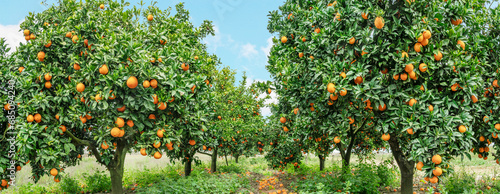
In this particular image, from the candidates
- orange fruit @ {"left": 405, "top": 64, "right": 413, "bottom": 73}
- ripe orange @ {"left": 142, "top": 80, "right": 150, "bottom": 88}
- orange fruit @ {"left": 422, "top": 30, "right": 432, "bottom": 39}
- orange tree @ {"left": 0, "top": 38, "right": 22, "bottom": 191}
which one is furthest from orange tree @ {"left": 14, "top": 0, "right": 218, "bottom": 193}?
orange fruit @ {"left": 422, "top": 30, "right": 432, "bottom": 39}

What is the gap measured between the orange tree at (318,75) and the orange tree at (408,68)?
0.03m

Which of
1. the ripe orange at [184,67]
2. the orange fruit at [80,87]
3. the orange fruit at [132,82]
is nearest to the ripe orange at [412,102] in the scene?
the ripe orange at [184,67]

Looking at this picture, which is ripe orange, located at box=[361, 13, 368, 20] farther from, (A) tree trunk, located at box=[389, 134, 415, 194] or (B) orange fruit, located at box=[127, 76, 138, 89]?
(B) orange fruit, located at box=[127, 76, 138, 89]

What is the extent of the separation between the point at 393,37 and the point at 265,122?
7.46 metres

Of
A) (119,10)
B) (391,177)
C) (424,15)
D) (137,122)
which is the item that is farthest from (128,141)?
(391,177)

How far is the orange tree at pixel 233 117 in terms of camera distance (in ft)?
34.5

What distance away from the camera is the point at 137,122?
5.18m

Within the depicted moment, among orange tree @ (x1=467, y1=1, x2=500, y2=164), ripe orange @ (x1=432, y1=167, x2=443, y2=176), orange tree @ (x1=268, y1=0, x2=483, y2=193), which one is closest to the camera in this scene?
ripe orange @ (x1=432, y1=167, x2=443, y2=176)

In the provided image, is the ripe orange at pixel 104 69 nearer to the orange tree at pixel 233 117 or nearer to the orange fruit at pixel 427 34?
the orange tree at pixel 233 117

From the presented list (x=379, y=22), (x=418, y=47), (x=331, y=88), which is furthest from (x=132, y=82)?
(x=418, y=47)

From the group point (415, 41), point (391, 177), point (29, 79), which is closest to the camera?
point (415, 41)

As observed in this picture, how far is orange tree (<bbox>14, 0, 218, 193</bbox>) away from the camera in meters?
4.96

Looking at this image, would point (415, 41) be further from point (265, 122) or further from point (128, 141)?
point (265, 122)

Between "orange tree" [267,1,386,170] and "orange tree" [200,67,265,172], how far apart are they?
12.8ft
